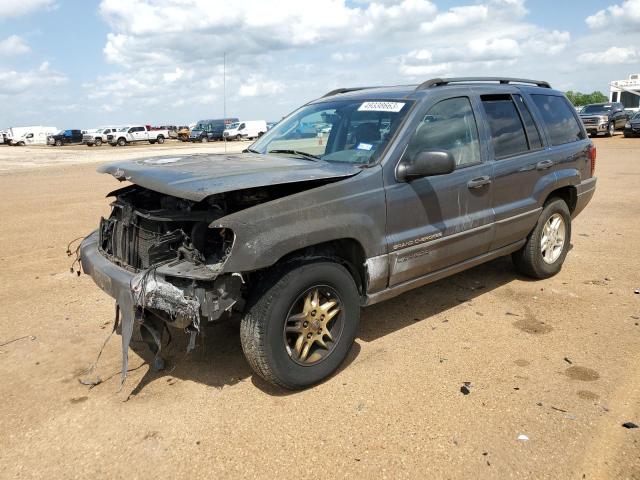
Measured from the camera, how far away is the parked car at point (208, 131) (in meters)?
50.1

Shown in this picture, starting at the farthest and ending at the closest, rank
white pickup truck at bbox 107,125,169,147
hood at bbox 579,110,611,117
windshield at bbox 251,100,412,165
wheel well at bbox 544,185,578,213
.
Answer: white pickup truck at bbox 107,125,169,147
hood at bbox 579,110,611,117
wheel well at bbox 544,185,578,213
windshield at bbox 251,100,412,165

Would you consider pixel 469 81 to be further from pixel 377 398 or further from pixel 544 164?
pixel 377 398

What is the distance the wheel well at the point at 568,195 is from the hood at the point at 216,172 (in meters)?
2.77

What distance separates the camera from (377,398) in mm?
3305

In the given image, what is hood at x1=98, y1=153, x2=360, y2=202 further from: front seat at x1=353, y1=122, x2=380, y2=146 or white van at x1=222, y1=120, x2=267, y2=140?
white van at x1=222, y1=120, x2=267, y2=140

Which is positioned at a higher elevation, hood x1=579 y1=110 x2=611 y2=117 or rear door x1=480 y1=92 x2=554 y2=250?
hood x1=579 y1=110 x2=611 y2=117

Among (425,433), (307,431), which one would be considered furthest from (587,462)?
(307,431)

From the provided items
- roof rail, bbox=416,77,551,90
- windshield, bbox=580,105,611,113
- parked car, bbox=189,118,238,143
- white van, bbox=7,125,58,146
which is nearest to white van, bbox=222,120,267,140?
parked car, bbox=189,118,238,143

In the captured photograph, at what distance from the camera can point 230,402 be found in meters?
3.31

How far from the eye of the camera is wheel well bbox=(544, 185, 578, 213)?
5.37 metres

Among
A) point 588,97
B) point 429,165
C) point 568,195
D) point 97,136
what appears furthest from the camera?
point 588,97

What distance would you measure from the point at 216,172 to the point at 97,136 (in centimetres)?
5065

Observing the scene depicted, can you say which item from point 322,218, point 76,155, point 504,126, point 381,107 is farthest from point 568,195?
point 76,155

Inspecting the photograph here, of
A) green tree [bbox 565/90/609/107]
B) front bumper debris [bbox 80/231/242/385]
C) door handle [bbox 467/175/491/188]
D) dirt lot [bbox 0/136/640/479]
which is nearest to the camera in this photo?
dirt lot [bbox 0/136/640/479]
